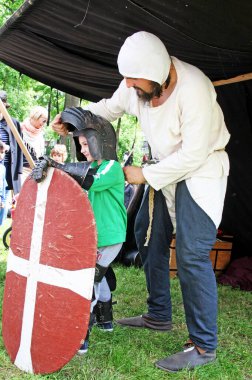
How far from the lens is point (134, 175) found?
239 centimetres

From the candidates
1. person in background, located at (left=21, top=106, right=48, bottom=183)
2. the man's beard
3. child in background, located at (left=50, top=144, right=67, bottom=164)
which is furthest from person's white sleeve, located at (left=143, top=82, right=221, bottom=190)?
child in background, located at (left=50, top=144, right=67, bottom=164)

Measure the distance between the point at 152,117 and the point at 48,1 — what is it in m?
0.77

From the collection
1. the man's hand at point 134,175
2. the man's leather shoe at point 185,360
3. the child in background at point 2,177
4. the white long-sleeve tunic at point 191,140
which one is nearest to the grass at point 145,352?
the man's leather shoe at point 185,360

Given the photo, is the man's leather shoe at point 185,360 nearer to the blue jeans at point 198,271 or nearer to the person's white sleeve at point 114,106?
the blue jeans at point 198,271

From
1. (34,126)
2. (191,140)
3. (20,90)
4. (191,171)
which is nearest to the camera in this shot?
(191,140)

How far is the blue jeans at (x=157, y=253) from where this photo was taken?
2744mm

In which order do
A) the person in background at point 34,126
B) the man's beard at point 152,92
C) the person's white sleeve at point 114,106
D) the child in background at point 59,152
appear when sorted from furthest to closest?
1. the child in background at point 59,152
2. the person in background at point 34,126
3. the person's white sleeve at point 114,106
4. the man's beard at point 152,92

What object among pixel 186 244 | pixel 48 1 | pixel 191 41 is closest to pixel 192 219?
pixel 186 244

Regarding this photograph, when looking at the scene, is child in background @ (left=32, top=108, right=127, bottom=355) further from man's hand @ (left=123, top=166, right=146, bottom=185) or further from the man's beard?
the man's beard

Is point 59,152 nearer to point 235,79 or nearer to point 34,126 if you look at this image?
point 34,126

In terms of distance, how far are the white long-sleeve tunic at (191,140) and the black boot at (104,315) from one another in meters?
0.78

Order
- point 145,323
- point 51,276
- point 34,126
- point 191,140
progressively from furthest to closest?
point 34,126 < point 145,323 < point 191,140 < point 51,276

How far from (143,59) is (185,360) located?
1.48m

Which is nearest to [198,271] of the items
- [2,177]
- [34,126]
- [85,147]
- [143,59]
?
[85,147]
